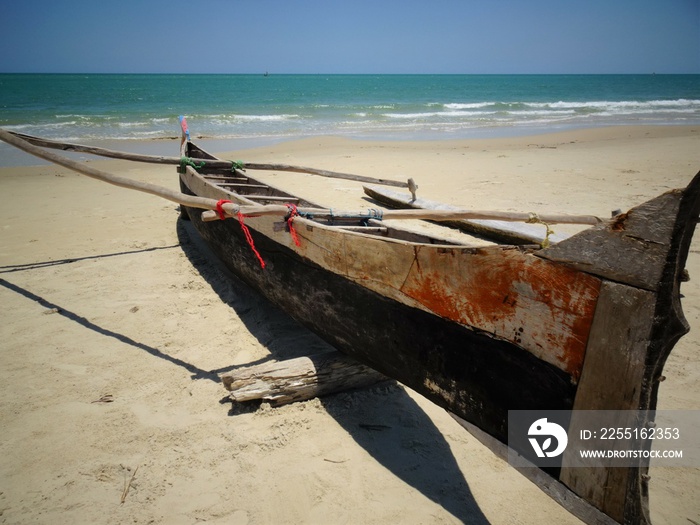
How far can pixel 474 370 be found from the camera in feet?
5.39

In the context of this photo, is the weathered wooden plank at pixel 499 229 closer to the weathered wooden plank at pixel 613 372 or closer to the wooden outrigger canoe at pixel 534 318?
the wooden outrigger canoe at pixel 534 318

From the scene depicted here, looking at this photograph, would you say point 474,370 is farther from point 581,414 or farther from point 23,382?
point 23,382

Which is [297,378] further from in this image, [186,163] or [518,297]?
[186,163]

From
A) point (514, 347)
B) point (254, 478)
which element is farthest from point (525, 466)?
point (254, 478)

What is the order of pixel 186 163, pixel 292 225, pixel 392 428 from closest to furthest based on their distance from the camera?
pixel 392 428
pixel 292 225
pixel 186 163

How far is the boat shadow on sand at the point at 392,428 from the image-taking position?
1901 mm

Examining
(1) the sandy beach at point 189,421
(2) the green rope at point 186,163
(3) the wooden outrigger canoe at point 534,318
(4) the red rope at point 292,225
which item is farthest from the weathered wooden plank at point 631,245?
(2) the green rope at point 186,163

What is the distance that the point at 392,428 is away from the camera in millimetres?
2225

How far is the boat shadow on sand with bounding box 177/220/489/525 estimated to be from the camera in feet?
6.24

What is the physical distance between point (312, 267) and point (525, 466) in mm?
1389

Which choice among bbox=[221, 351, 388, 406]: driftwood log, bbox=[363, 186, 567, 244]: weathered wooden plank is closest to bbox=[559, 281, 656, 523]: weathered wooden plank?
bbox=[221, 351, 388, 406]: driftwood log

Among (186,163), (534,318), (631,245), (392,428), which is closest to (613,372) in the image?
(534,318)

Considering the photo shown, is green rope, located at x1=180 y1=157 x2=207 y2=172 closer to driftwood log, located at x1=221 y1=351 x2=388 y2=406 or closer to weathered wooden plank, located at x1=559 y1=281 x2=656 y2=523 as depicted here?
driftwood log, located at x1=221 y1=351 x2=388 y2=406

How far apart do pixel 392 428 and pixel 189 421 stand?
1.14 meters
